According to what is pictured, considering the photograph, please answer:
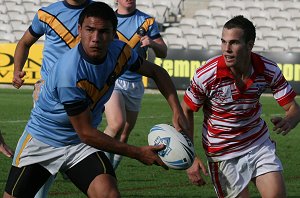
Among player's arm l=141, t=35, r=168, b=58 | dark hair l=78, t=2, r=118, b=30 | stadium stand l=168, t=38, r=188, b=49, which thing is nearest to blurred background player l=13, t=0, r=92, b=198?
player's arm l=141, t=35, r=168, b=58

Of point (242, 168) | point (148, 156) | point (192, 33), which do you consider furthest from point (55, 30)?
point (192, 33)

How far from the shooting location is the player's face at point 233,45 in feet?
23.4

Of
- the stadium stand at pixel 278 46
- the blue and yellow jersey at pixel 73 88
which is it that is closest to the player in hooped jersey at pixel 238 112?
the blue and yellow jersey at pixel 73 88

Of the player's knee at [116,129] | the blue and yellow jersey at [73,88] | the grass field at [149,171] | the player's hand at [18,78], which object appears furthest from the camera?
the player's knee at [116,129]

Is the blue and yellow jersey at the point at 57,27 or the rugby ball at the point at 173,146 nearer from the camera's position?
the rugby ball at the point at 173,146

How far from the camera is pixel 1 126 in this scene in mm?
17500

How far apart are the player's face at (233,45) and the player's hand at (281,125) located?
0.55m

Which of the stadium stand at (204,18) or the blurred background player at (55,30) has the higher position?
the blurred background player at (55,30)

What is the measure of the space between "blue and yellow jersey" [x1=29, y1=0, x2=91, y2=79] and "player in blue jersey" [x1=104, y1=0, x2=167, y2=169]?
2.01 metres

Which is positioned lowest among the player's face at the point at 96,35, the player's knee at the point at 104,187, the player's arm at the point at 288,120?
Answer: the player's arm at the point at 288,120

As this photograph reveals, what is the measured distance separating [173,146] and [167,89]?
609 millimetres

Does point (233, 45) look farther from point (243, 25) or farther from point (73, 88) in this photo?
point (73, 88)

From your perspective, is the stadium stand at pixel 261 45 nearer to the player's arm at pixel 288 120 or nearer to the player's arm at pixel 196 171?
the player's arm at pixel 288 120

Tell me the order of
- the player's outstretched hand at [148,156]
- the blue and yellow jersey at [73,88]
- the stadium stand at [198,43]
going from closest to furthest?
the player's outstretched hand at [148,156], the blue and yellow jersey at [73,88], the stadium stand at [198,43]
